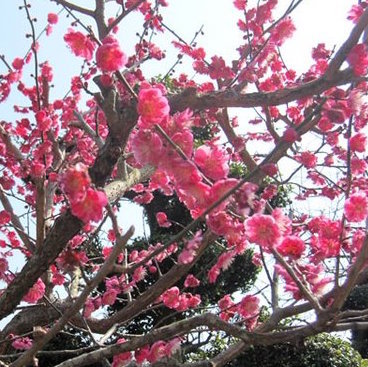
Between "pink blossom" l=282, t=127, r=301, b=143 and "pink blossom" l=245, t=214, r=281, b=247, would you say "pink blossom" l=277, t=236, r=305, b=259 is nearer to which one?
"pink blossom" l=245, t=214, r=281, b=247

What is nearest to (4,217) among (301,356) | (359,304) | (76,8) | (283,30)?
(76,8)

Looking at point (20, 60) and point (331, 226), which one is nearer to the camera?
point (331, 226)

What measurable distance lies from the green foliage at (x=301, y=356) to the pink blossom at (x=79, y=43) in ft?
14.4

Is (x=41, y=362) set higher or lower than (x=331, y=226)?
higher

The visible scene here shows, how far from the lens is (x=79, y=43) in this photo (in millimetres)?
2516

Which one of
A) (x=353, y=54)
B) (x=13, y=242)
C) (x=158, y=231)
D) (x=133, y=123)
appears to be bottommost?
(x=353, y=54)

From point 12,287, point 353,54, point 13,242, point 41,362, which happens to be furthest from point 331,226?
point 41,362

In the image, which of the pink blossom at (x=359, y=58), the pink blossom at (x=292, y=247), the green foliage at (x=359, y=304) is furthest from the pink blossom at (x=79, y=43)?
the green foliage at (x=359, y=304)

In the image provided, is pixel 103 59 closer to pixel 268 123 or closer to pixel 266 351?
pixel 268 123

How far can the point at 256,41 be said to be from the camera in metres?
3.86

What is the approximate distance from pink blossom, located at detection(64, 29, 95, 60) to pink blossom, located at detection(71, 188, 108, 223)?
113 cm

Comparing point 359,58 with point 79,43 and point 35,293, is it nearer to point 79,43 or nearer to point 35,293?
point 79,43

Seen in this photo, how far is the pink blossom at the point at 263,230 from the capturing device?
181 cm

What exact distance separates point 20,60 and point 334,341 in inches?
185
